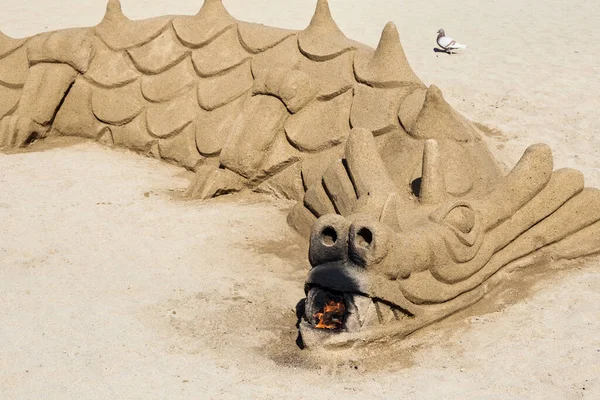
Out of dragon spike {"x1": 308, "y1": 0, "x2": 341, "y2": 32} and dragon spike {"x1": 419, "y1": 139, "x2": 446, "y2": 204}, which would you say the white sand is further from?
dragon spike {"x1": 308, "y1": 0, "x2": 341, "y2": 32}

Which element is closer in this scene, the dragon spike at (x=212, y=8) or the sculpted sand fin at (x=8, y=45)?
the dragon spike at (x=212, y=8)

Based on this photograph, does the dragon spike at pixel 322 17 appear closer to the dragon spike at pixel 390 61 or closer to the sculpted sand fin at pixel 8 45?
the dragon spike at pixel 390 61

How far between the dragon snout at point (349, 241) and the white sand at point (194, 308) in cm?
52

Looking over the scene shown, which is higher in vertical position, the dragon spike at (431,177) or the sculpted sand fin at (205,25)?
the dragon spike at (431,177)

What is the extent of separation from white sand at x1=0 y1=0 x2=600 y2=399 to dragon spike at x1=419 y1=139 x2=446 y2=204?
0.70m

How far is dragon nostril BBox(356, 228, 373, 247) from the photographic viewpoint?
492 cm

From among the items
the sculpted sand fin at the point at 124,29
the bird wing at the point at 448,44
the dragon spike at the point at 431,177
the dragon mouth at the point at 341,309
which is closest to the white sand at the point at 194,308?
the dragon mouth at the point at 341,309

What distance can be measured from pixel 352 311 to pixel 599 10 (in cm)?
1168

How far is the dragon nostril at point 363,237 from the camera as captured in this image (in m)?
4.92

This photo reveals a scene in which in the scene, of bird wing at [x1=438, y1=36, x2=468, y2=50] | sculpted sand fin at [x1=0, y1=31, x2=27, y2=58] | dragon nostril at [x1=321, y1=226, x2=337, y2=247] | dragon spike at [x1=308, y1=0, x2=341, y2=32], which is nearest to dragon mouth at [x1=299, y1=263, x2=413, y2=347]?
dragon nostril at [x1=321, y1=226, x2=337, y2=247]

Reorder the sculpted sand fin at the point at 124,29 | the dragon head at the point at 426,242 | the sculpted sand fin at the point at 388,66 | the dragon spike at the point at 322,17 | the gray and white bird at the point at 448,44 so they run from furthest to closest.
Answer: the gray and white bird at the point at 448,44 → the sculpted sand fin at the point at 124,29 → the dragon spike at the point at 322,17 → the sculpted sand fin at the point at 388,66 → the dragon head at the point at 426,242

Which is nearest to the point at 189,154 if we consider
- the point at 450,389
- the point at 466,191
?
the point at 466,191

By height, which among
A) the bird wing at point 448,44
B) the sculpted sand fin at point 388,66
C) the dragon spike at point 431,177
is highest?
the sculpted sand fin at point 388,66

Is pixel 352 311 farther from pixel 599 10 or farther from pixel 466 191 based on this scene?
pixel 599 10
